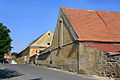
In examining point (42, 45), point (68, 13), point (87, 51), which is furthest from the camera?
point (42, 45)

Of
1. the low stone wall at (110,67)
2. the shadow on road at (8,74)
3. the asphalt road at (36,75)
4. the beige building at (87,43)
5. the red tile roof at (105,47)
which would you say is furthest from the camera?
the red tile roof at (105,47)

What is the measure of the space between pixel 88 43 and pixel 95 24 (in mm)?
4236

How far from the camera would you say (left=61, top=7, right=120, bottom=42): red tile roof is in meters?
17.6

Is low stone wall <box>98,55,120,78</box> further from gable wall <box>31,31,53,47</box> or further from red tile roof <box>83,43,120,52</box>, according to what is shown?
gable wall <box>31,31,53,47</box>

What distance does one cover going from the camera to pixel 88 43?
16.5 m

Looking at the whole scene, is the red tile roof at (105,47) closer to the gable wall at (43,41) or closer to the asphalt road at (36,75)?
the asphalt road at (36,75)

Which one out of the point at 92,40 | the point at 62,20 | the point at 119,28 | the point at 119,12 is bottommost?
the point at 92,40

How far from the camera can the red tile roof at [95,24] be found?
17.6 meters

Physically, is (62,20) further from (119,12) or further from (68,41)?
(119,12)

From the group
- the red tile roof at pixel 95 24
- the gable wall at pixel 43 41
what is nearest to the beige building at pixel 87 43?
the red tile roof at pixel 95 24

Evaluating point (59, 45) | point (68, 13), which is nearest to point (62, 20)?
point (68, 13)

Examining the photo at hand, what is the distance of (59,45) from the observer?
22.5 m

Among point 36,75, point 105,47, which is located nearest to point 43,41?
point 105,47

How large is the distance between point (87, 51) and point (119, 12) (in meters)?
11.4
